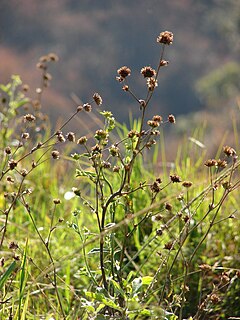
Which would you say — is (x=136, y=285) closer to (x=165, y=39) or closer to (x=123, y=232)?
(x=165, y=39)

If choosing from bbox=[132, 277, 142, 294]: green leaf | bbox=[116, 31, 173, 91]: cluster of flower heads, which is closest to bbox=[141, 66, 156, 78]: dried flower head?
bbox=[116, 31, 173, 91]: cluster of flower heads

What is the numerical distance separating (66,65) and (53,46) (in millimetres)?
1152

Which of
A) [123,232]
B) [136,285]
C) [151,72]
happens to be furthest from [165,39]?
[123,232]

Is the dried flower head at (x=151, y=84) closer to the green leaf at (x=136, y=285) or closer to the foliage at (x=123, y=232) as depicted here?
the foliage at (x=123, y=232)

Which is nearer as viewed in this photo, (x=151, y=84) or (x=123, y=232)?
(x=151, y=84)

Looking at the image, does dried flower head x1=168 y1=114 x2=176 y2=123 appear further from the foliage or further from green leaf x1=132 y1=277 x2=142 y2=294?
green leaf x1=132 y1=277 x2=142 y2=294

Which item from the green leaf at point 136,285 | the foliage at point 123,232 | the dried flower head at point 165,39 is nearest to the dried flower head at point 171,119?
the foliage at point 123,232

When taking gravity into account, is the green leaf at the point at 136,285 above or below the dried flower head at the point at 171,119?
below

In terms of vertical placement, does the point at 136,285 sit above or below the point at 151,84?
below

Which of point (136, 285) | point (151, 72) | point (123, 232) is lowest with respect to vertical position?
point (136, 285)

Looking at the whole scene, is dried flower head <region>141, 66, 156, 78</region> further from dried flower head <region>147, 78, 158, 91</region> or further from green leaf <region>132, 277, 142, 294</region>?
green leaf <region>132, 277, 142, 294</region>

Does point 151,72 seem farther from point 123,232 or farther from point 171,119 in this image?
point 123,232

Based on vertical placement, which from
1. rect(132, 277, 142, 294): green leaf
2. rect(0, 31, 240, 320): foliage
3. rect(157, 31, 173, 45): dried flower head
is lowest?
rect(132, 277, 142, 294): green leaf

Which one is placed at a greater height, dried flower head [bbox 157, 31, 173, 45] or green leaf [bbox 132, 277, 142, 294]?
dried flower head [bbox 157, 31, 173, 45]
